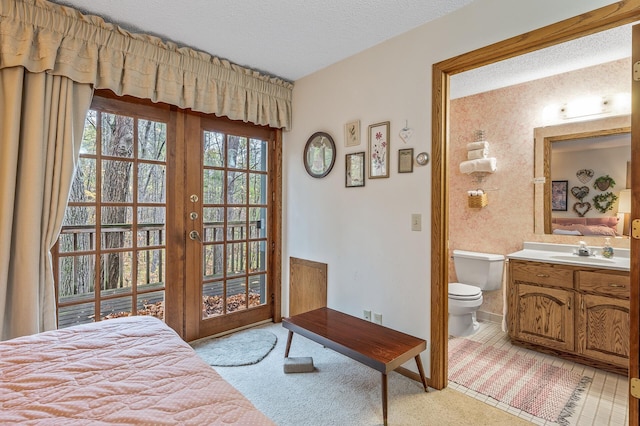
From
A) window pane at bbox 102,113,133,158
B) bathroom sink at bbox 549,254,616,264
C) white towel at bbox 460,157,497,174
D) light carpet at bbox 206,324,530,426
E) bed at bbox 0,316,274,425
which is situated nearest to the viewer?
bed at bbox 0,316,274,425

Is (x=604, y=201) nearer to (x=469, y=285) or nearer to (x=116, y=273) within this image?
(x=469, y=285)

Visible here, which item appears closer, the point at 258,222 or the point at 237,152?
the point at 237,152

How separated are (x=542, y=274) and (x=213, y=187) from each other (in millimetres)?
2908

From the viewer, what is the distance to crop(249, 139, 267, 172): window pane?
3123 millimetres

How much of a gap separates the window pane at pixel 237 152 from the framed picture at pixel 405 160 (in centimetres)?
152

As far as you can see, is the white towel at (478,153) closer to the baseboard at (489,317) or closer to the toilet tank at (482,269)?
the toilet tank at (482,269)

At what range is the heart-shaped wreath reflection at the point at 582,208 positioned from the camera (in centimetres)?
285

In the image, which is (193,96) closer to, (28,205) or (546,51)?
(28,205)

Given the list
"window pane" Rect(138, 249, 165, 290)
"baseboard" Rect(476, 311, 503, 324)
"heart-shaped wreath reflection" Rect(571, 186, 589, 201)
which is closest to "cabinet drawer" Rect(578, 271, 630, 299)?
"heart-shaped wreath reflection" Rect(571, 186, 589, 201)

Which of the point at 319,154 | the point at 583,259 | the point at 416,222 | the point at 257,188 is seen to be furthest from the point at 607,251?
the point at 257,188

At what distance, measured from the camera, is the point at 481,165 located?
10.8 feet

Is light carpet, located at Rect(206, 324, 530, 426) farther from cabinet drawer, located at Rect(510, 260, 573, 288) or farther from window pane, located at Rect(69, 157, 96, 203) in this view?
window pane, located at Rect(69, 157, 96, 203)

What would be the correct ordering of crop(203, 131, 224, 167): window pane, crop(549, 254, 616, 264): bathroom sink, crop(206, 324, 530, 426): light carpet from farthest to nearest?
crop(203, 131, 224, 167): window pane < crop(549, 254, 616, 264): bathroom sink < crop(206, 324, 530, 426): light carpet

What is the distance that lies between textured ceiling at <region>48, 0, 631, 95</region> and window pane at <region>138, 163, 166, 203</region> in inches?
39.0
